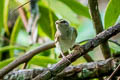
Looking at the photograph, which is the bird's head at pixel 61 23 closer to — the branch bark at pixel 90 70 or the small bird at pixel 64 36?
the small bird at pixel 64 36

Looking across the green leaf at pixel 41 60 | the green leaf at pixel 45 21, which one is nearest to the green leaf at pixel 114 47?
the green leaf at pixel 41 60

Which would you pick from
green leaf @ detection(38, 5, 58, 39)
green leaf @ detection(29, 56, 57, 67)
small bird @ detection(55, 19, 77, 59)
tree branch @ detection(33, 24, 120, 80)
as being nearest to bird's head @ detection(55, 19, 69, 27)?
small bird @ detection(55, 19, 77, 59)

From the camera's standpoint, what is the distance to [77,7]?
1339mm

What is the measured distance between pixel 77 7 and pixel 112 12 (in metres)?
0.43

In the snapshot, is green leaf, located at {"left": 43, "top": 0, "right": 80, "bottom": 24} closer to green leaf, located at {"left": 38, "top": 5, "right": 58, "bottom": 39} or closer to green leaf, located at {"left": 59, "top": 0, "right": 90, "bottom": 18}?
green leaf, located at {"left": 59, "top": 0, "right": 90, "bottom": 18}

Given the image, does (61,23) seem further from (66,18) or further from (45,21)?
(45,21)

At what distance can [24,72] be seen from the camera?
93cm

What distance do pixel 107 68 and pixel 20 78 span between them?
26 cm

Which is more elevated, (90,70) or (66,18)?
(66,18)

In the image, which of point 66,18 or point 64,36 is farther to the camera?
point 66,18

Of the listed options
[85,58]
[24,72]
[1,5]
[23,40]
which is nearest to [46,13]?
[1,5]

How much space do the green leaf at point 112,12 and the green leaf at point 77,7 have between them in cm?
37

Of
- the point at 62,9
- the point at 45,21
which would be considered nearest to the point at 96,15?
the point at 62,9

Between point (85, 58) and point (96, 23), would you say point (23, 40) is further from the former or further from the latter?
point (96, 23)
